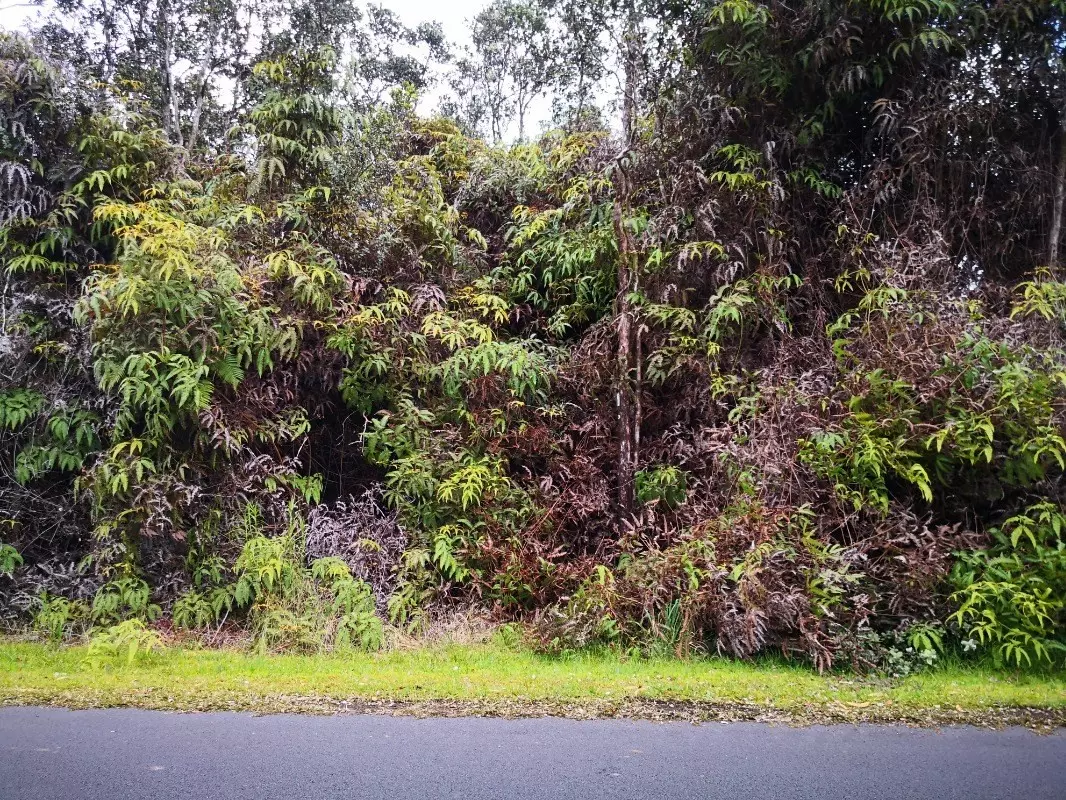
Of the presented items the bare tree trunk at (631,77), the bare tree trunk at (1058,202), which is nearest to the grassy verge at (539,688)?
the bare tree trunk at (1058,202)

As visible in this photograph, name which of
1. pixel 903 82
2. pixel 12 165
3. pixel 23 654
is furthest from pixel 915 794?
pixel 12 165

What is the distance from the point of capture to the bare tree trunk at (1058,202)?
862 cm

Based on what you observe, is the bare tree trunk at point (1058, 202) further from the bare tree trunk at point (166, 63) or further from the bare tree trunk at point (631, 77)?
the bare tree trunk at point (166, 63)

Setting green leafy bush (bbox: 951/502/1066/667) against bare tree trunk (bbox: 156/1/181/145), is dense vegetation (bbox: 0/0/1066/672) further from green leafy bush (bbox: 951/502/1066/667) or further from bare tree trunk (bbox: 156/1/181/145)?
bare tree trunk (bbox: 156/1/181/145)

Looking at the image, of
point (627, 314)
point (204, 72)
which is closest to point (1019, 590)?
point (627, 314)

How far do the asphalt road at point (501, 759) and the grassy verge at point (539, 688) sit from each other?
0.24 metres

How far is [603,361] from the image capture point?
9.33 m

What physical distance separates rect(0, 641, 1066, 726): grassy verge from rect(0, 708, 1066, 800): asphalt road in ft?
0.79

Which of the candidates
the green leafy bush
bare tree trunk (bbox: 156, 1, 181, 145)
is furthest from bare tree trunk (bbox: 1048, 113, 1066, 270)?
bare tree trunk (bbox: 156, 1, 181, 145)

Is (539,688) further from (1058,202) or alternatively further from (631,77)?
(1058,202)

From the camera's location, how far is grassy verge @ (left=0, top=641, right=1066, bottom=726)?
515 cm

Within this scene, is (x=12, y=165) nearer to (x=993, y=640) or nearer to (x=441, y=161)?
(x=441, y=161)

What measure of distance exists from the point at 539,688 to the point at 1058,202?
848 cm

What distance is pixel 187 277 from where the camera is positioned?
25.9 feet
